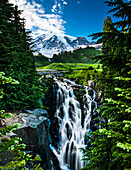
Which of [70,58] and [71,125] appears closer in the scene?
[71,125]

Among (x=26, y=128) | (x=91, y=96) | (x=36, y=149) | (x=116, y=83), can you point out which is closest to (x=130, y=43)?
(x=116, y=83)

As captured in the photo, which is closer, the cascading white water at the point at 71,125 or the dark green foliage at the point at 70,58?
the cascading white water at the point at 71,125

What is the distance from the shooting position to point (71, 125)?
16734mm

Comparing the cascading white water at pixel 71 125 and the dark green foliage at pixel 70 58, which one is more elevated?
the dark green foliage at pixel 70 58

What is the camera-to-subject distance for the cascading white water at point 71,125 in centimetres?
1395

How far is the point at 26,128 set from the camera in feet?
22.9

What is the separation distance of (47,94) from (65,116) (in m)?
5.55

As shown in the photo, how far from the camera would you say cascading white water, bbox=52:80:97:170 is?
13945mm

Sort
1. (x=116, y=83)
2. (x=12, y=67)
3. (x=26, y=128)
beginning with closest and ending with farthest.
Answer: (x=116, y=83) → (x=26, y=128) → (x=12, y=67)

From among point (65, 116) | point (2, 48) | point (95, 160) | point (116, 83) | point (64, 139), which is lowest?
point (64, 139)

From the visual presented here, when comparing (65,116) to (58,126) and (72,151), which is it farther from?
(72,151)

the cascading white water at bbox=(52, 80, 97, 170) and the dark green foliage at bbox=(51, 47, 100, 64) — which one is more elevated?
the dark green foliage at bbox=(51, 47, 100, 64)

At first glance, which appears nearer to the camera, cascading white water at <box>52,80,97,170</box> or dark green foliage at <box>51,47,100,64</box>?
cascading white water at <box>52,80,97,170</box>

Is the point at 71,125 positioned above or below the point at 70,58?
below
